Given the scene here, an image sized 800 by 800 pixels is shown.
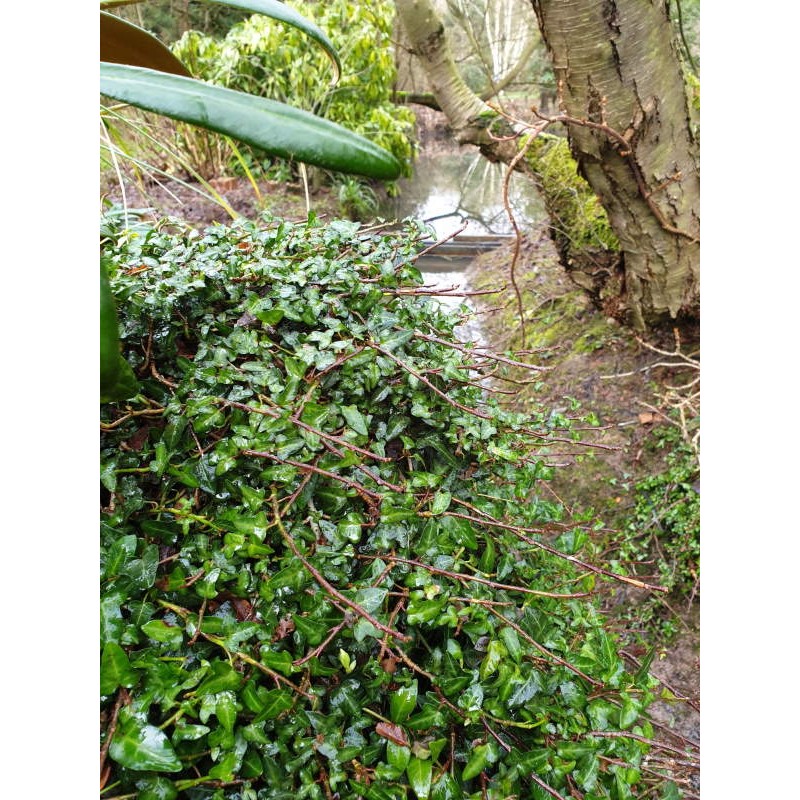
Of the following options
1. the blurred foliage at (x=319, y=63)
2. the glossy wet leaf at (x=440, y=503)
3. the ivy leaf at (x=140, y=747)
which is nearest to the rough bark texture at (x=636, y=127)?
the glossy wet leaf at (x=440, y=503)

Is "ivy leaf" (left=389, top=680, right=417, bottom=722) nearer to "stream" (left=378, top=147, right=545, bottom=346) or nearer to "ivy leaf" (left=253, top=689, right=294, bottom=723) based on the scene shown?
"ivy leaf" (left=253, top=689, right=294, bottom=723)

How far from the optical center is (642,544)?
1.92 m

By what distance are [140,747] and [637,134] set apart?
1956mm

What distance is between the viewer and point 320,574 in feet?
2.14

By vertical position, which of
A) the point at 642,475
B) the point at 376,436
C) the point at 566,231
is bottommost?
the point at 642,475

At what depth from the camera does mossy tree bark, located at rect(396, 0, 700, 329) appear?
1.64m

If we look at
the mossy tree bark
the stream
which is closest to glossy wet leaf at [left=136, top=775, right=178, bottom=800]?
the mossy tree bark

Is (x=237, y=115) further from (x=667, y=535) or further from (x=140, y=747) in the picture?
(x=667, y=535)

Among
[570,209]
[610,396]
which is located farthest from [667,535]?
[570,209]

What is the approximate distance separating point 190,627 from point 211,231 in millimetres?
699

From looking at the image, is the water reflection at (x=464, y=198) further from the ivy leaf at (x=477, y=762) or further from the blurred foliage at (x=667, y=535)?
the ivy leaf at (x=477, y=762)

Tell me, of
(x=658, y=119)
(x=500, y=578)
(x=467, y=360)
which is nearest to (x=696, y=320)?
(x=658, y=119)

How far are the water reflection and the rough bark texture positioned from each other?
2.26 meters
